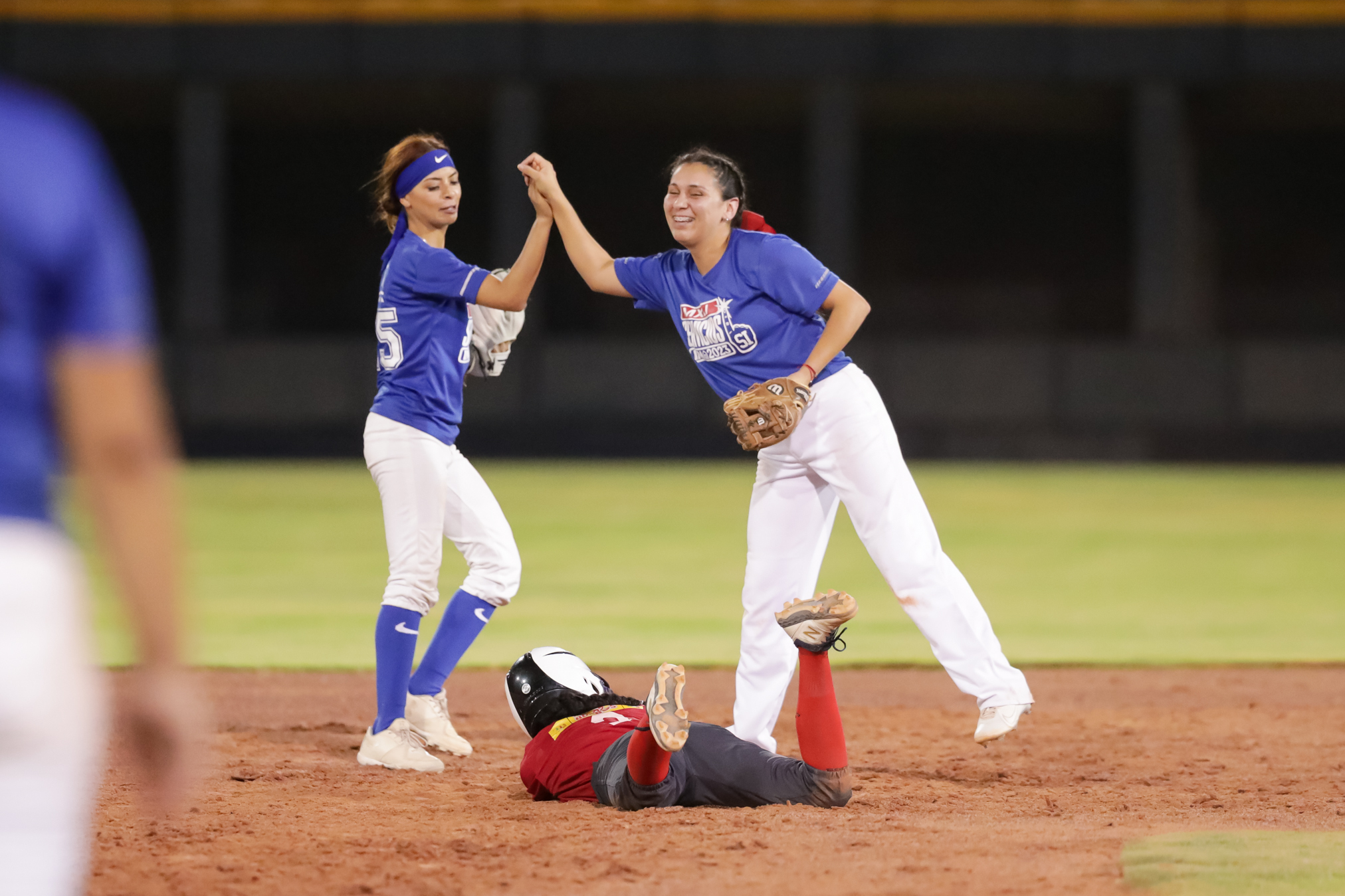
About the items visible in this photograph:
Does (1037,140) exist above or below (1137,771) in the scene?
above

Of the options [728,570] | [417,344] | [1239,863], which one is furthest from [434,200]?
[728,570]

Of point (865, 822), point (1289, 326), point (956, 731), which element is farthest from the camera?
point (1289, 326)

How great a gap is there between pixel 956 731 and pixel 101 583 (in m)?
6.71

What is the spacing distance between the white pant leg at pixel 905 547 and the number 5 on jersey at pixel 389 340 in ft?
5.01

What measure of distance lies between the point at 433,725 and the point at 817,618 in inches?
73.5

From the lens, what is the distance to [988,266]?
86.7 ft

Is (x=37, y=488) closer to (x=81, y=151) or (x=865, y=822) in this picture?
(x=81, y=151)

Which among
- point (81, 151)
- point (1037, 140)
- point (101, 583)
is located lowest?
point (101, 583)

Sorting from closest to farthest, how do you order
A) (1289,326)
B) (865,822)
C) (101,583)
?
(865,822) < (101,583) < (1289,326)

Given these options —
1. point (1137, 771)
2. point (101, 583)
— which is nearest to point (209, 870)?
point (1137, 771)

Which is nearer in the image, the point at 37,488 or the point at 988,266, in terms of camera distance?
the point at 37,488

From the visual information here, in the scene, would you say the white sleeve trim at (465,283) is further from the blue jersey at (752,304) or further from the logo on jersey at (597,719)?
the logo on jersey at (597,719)

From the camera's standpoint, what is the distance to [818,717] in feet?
14.5

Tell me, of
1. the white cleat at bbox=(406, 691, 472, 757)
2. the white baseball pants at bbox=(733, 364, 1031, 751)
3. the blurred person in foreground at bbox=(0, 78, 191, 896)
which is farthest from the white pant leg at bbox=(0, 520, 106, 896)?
the white cleat at bbox=(406, 691, 472, 757)
